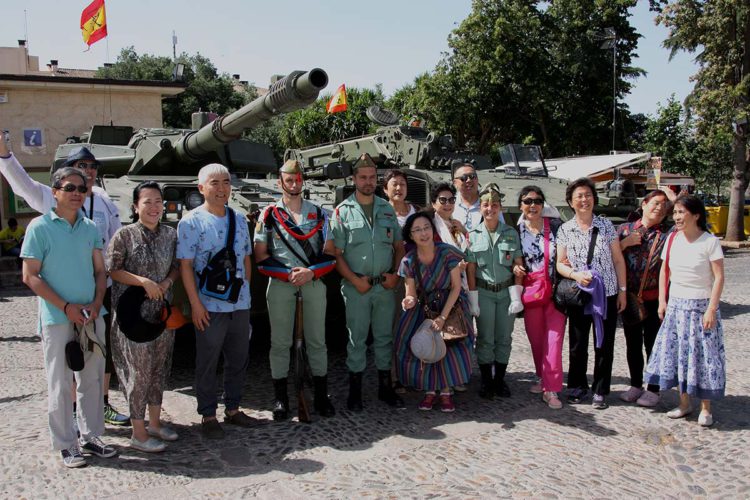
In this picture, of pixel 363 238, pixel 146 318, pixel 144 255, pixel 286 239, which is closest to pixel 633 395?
pixel 363 238

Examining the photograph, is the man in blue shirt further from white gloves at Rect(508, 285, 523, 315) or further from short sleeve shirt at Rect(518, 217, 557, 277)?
short sleeve shirt at Rect(518, 217, 557, 277)

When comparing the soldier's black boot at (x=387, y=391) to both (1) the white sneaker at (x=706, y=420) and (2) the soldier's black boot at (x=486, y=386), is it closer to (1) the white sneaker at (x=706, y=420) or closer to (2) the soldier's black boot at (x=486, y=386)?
(2) the soldier's black boot at (x=486, y=386)

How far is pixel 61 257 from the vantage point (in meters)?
4.25

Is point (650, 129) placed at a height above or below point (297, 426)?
above

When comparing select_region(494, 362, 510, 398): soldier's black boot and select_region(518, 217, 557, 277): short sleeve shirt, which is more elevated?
select_region(518, 217, 557, 277): short sleeve shirt

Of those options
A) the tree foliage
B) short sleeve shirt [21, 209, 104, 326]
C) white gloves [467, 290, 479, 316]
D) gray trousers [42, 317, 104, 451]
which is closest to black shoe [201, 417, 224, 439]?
gray trousers [42, 317, 104, 451]

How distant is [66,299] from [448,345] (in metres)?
2.74

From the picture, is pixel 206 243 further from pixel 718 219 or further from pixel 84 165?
pixel 718 219

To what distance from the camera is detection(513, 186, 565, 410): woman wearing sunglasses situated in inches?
214

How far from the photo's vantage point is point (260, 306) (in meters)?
6.25

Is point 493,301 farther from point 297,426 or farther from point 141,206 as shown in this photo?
point 141,206

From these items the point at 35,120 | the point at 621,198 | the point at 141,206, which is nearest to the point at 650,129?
the point at 621,198

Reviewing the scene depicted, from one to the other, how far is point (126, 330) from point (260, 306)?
1880 millimetres

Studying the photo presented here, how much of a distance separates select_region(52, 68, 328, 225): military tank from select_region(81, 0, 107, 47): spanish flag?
6.58 metres
